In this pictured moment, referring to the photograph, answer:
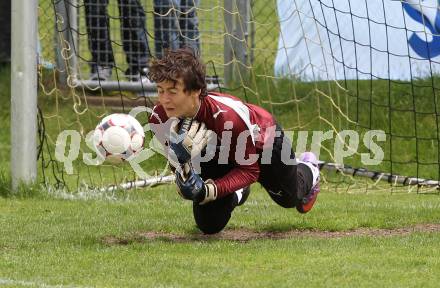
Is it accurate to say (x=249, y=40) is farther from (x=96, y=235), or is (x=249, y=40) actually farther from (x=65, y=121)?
(x=96, y=235)

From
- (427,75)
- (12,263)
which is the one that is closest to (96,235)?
(12,263)

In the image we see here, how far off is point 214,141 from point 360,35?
4843mm

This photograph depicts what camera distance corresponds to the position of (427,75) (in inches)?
474

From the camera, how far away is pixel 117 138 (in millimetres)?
8016

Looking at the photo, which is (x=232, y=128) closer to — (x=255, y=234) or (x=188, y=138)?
(x=188, y=138)

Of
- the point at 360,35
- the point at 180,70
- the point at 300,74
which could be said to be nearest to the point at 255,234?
the point at 180,70

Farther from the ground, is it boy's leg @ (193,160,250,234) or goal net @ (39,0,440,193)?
goal net @ (39,0,440,193)

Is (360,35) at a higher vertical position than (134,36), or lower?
lower

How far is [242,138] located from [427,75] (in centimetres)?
612

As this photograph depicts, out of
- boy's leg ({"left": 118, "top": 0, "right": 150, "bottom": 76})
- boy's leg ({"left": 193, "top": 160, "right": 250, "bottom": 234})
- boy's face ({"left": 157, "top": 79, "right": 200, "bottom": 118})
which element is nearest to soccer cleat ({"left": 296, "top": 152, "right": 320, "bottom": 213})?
boy's leg ({"left": 193, "top": 160, "right": 250, "bottom": 234})

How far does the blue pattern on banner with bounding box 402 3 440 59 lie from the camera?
419 inches

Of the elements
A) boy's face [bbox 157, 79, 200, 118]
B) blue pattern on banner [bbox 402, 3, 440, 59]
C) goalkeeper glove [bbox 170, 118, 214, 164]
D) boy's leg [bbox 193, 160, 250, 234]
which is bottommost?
boy's leg [bbox 193, 160, 250, 234]

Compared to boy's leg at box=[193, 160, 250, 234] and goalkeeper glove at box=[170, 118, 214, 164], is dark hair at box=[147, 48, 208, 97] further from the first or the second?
boy's leg at box=[193, 160, 250, 234]

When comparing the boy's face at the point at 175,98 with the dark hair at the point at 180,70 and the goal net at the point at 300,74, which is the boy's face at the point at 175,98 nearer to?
the dark hair at the point at 180,70
